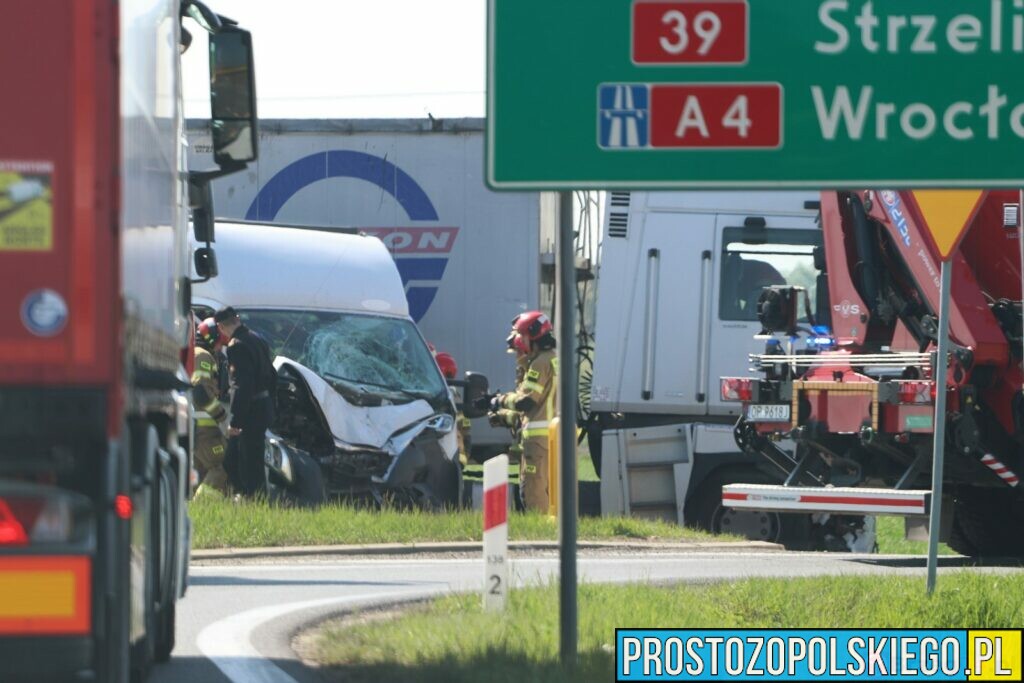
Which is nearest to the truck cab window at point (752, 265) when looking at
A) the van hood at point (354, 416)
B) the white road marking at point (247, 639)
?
the van hood at point (354, 416)

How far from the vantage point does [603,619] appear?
8766 millimetres

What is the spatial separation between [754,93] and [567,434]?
1.54 m

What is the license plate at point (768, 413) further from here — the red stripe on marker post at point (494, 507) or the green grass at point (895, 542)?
the red stripe on marker post at point (494, 507)

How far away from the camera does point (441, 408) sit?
59.0ft

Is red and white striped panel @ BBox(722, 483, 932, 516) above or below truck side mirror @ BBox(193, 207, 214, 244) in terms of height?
below

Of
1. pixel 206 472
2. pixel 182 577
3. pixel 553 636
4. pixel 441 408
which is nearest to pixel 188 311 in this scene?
pixel 182 577

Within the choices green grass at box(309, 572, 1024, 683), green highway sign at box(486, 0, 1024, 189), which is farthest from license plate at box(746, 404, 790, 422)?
green highway sign at box(486, 0, 1024, 189)

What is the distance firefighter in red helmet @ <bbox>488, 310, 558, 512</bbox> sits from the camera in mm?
16500

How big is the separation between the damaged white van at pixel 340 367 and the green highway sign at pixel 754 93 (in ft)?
29.9

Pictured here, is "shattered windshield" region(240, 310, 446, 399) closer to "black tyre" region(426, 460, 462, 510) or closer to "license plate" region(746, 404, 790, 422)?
"black tyre" region(426, 460, 462, 510)

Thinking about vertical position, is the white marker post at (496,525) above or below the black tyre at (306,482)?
above

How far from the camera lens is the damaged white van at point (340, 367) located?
1700 centimetres

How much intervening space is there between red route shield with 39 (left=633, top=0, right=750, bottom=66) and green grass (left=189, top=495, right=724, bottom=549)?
6.55 metres

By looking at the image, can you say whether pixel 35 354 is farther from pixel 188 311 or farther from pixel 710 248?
pixel 710 248
